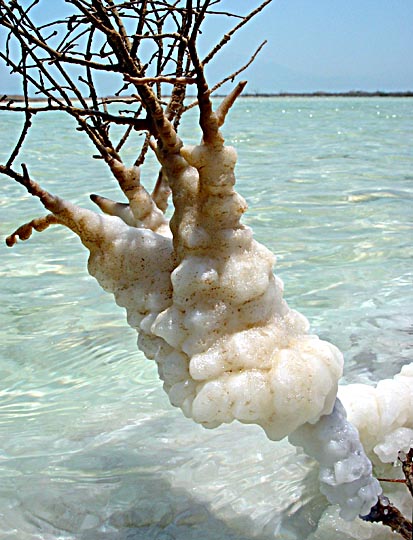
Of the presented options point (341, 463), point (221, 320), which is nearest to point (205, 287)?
point (221, 320)

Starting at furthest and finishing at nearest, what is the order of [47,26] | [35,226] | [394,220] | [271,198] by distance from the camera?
[271,198] < [394,220] < [47,26] < [35,226]

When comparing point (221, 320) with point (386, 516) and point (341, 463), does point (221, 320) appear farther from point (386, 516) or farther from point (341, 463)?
point (386, 516)

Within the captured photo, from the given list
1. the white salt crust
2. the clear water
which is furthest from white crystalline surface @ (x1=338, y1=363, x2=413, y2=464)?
the white salt crust

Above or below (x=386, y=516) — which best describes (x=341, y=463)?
above

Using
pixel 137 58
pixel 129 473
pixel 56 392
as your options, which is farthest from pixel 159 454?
pixel 137 58

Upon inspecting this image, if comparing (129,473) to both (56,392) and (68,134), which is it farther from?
(68,134)

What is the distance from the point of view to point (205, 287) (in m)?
1.68

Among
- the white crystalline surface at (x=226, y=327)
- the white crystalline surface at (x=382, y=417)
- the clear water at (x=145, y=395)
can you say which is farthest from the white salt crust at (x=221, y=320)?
the clear water at (x=145, y=395)

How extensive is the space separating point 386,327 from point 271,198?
13.8 feet

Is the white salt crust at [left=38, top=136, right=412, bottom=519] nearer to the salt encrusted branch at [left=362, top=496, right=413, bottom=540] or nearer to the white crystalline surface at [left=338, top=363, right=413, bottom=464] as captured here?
the salt encrusted branch at [left=362, top=496, right=413, bottom=540]

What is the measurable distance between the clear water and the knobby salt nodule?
0.50 meters

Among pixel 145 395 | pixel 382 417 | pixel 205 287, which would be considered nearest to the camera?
pixel 205 287

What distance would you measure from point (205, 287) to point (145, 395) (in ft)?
5.24

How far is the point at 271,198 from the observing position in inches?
314
